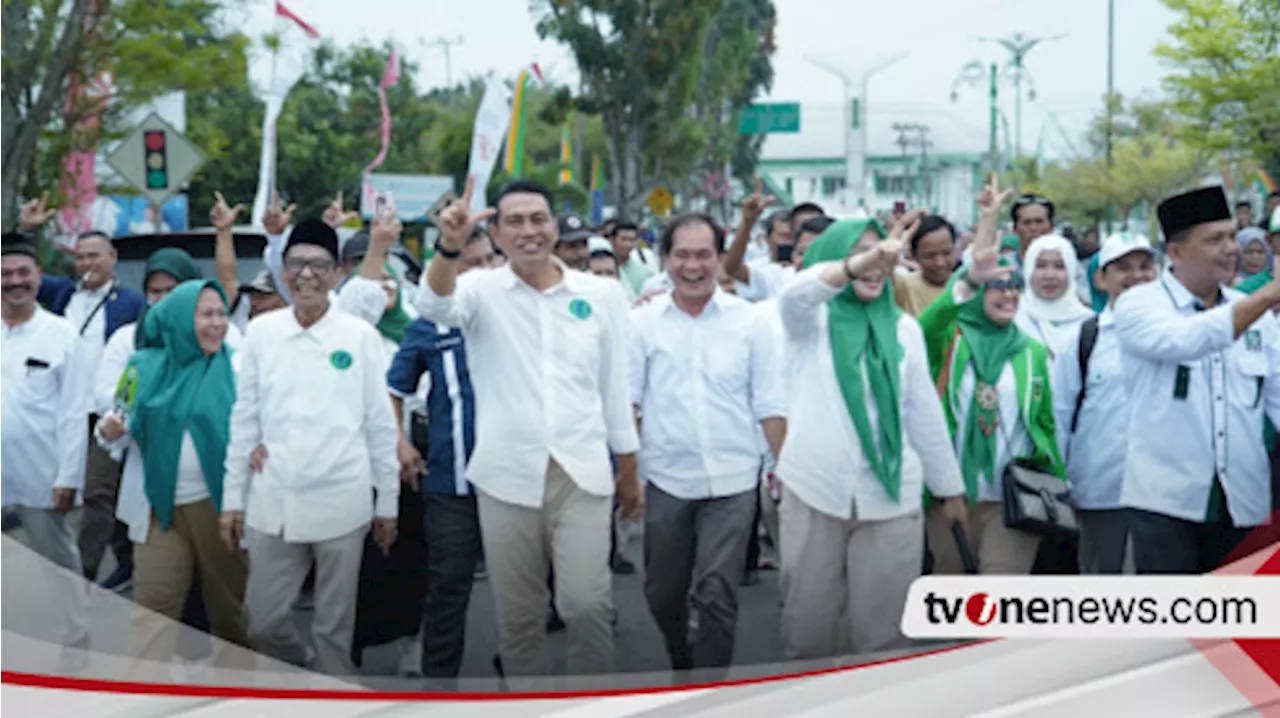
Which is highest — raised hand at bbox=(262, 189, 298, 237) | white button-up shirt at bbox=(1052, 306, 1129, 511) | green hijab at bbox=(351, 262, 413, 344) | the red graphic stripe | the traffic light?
the traffic light

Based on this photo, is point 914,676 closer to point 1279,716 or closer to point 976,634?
point 976,634

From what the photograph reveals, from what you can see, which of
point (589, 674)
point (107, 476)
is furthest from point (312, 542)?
point (589, 674)

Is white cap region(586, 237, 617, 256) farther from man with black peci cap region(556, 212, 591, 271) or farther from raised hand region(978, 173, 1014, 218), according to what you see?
raised hand region(978, 173, 1014, 218)

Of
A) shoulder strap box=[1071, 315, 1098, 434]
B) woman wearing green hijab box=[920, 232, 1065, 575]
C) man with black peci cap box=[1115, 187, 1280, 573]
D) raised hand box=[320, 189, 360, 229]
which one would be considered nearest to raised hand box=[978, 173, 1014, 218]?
woman wearing green hijab box=[920, 232, 1065, 575]

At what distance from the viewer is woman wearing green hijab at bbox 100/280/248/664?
9.53 feet

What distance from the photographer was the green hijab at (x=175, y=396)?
340cm

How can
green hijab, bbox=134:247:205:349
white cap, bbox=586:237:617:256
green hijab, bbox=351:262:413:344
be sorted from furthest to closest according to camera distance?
white cap, bbox=586:237:617:256
green hijab, bbox=351:262:413:344
green hijab, bbox=134:247:205:349

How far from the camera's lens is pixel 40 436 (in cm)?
281

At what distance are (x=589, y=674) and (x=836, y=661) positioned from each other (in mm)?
455

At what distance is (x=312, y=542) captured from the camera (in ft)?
10.8

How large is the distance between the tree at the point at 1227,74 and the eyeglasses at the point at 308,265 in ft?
5.79

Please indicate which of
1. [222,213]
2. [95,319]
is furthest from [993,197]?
[95,319]

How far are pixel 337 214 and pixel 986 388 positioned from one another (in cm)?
138

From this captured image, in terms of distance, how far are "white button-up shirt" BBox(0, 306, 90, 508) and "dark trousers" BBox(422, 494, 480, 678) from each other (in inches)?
33.6
